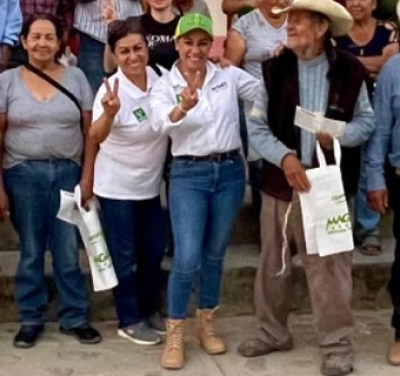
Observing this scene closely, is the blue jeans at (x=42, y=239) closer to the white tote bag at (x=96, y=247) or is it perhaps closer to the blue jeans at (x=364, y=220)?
the white tote bag at (x=96, y=247)

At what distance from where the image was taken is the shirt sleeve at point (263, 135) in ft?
18.0

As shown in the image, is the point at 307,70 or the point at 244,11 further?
the point at 244,11

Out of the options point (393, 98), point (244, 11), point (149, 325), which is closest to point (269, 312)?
point (149, 325)

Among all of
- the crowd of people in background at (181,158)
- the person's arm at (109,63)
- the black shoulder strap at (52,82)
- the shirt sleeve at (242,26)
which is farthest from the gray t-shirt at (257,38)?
the black shoulder strap at (52,82)

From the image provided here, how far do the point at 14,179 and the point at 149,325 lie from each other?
3.66 feet

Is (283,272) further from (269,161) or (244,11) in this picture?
(244,11)

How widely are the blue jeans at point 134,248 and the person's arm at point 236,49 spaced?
100cm

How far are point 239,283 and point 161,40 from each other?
58.4 inches

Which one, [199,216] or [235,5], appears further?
[235,5]

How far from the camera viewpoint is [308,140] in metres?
5.50

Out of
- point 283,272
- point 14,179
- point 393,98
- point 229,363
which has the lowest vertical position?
point 229,363

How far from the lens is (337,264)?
5.61 m

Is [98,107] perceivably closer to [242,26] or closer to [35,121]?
[35,121]

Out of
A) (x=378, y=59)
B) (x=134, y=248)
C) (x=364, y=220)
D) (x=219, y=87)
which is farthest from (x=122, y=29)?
(x=364, y=220)
